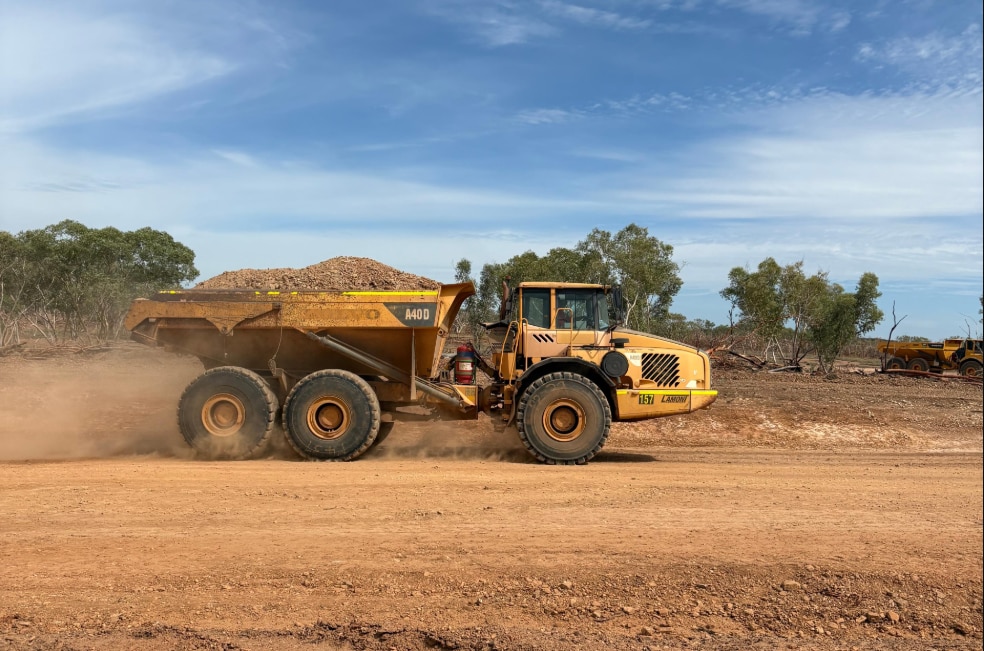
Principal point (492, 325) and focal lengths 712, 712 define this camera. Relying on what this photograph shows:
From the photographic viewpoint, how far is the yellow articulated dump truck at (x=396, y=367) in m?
9.42

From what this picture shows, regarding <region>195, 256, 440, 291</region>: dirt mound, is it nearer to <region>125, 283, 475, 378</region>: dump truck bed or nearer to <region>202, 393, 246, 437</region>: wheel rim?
<region>125, 283, 475, 378</region>: dump truck bed

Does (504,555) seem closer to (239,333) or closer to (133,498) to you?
(133,498)

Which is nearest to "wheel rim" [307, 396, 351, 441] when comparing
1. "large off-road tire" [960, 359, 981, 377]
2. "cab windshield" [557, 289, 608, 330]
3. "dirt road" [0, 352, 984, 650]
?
"dirt road" [0, 352, 984, 650]

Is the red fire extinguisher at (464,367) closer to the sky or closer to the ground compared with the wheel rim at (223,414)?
closer to the sky

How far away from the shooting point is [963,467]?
8.54m

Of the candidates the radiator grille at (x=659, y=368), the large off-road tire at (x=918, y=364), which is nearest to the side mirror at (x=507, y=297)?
the radiator grille at (x=659, y=368)

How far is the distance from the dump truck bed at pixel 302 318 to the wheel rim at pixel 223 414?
75 cm

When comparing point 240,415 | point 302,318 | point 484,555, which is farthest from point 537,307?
point 484,555

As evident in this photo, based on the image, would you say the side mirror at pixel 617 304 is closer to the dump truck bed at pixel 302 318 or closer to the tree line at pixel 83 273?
the dump truck bed at pixel 302 318

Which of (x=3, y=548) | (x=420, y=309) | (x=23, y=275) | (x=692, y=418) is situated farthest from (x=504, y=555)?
(x=23, y=275)

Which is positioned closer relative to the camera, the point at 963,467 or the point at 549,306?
the point at 963,467

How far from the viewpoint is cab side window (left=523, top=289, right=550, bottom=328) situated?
32.6 ft

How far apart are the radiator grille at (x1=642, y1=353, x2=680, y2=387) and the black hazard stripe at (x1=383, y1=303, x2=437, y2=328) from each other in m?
2.95

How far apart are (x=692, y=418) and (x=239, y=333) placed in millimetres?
8695
